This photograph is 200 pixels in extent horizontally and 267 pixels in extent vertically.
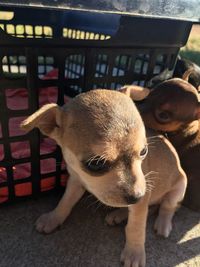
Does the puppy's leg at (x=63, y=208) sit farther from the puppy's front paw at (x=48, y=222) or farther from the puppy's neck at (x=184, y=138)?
the puppy's neck at (x=184, y=138)

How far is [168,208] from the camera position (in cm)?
190

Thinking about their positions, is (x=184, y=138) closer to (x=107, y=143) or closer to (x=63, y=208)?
(x=63, y=208)

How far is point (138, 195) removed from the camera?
128 centimetres

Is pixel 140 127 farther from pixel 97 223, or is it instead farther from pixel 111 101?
pixel 97 223

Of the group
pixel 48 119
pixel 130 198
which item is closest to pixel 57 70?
pixel 48 119

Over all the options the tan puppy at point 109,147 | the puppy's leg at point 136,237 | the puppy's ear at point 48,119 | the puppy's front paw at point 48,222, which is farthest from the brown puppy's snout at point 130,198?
the puppy's front paw at point 48,222

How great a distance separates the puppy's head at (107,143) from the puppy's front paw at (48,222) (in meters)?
0.52

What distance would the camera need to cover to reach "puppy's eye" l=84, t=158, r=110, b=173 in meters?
1.25

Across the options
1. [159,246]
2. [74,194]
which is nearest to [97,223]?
[74,194]

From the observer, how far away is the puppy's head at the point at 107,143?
1258 millimetres

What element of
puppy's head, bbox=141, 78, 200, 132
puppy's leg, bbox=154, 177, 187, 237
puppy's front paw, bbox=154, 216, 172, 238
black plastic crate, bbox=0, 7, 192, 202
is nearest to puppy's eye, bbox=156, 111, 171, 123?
puppy's head, bbox=141, 78, 200, 132

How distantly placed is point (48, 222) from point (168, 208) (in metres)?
0.67

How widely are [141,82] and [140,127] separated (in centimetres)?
94

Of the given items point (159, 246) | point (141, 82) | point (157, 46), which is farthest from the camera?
point (141, 82)
